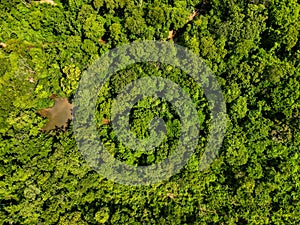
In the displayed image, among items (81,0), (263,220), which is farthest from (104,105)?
(263,220)

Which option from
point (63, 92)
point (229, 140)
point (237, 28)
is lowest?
point (229, 140)

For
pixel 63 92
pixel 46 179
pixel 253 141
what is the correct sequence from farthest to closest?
pixel 63 92 < pixel 253 141 < pixel 46 179

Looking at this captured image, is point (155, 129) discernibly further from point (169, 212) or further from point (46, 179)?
point (46, 179)

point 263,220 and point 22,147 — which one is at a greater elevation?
point 22,147

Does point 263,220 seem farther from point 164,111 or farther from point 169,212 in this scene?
point 164,111

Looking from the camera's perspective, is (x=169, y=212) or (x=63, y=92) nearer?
(x=169, y=212)

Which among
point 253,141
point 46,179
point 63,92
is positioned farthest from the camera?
point 63,92
